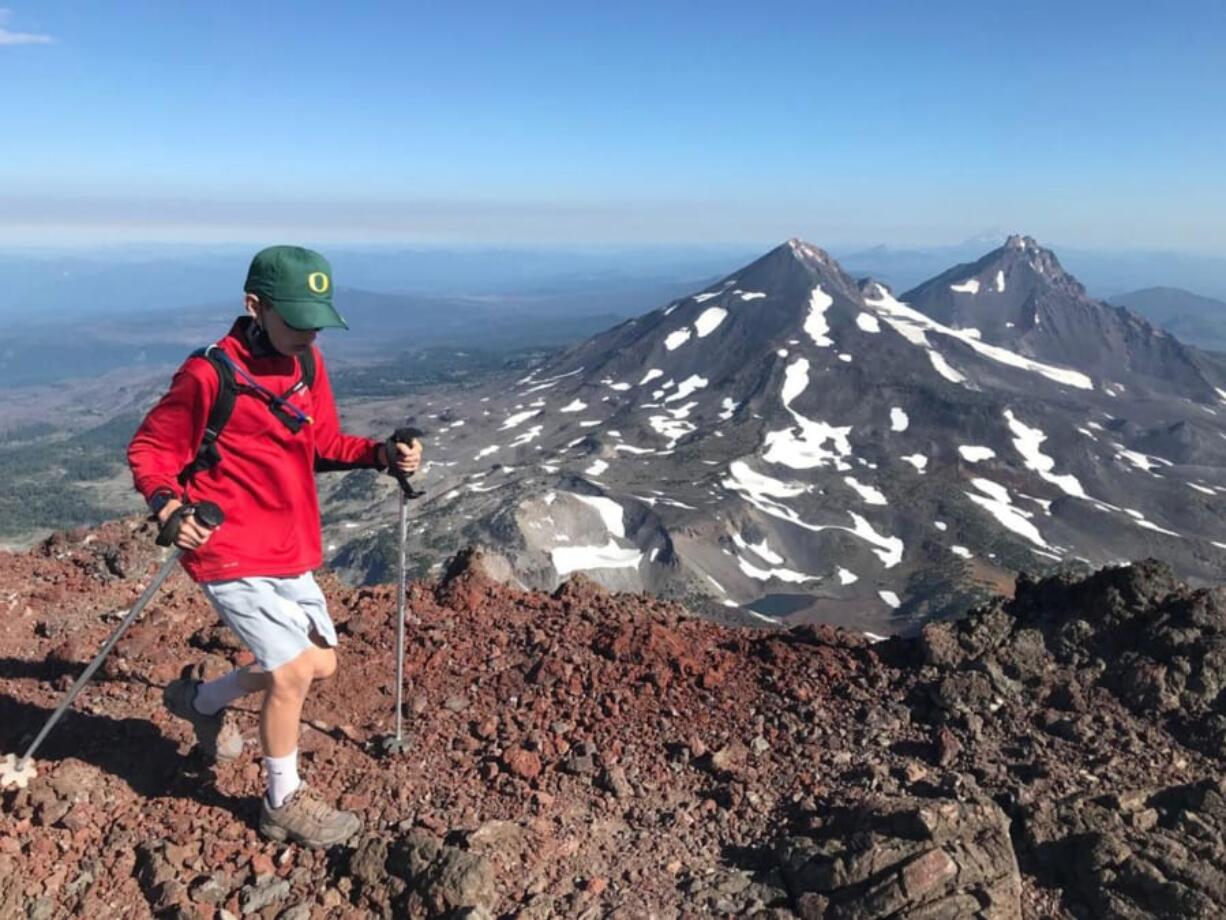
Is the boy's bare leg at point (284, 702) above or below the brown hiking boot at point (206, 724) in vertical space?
above

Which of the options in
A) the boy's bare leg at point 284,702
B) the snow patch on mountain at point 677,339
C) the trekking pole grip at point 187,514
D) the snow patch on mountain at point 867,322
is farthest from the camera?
the snow patch on mountain at point 677,339

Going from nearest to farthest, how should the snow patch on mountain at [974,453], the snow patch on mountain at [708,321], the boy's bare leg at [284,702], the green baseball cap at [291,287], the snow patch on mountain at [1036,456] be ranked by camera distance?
the green baseball cap at [291,287], the boy's bare leg at [284,702], the snow patch on mountain at [1036,456], the snow patch on mountain at [974,453], the snow patch on mountain at [708,321]

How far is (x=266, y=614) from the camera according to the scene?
17.8 ft

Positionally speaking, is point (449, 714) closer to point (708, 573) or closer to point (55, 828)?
point (55, 828)

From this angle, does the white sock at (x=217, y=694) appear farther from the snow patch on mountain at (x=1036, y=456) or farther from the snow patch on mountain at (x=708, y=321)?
the snow patch on mountain at (x=708, y=321)

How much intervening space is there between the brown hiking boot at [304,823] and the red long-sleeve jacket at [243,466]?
5.16ft

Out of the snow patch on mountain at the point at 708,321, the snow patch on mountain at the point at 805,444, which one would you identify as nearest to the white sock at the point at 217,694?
the snow patch on mountain at the point at 805,444

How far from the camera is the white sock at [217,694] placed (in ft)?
19.7

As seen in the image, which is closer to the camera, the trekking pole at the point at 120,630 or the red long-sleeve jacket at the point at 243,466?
the trekking pole at the point at 120,630

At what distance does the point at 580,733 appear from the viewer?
7.12m

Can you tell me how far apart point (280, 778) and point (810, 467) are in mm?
116812

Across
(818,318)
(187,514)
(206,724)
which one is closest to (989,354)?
(818,318)

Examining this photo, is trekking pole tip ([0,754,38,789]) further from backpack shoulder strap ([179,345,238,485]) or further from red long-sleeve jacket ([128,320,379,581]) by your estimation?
backpack shoulder strap ([179,345,238,485])

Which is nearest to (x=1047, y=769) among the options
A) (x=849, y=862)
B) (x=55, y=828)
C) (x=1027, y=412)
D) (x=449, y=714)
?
(x=849, y=862)
